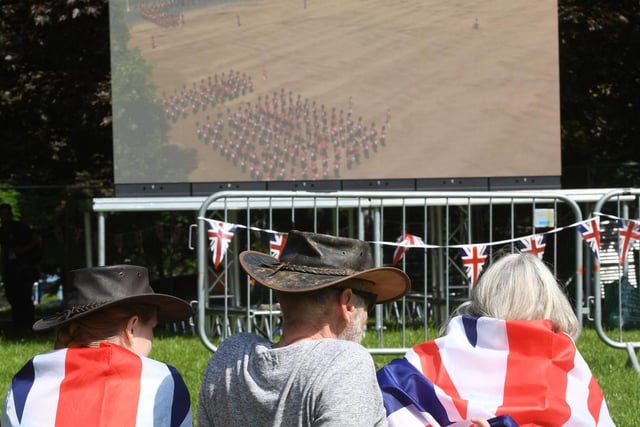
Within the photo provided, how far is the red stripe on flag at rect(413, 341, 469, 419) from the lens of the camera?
10.6 ft

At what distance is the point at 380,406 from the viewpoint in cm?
263

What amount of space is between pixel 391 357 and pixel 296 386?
6.12 meters

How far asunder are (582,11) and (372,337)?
29.1 feet

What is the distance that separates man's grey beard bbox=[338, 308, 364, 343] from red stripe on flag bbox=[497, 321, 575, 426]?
0.62m

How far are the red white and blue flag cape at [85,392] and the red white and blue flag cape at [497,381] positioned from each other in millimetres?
737

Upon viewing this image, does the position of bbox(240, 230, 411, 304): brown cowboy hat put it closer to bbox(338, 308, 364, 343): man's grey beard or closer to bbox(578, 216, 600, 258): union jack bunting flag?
bbox(338, 308, 364, 343): man's grey beard

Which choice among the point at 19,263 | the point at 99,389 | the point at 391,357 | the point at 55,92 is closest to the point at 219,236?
the point at 391,357

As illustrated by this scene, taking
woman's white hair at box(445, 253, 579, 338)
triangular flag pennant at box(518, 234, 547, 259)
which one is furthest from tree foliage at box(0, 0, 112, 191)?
woman's white hair at box(445, 253, 579, 338)

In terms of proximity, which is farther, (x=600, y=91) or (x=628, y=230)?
(x=600, y=91)

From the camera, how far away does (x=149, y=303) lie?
3.24m

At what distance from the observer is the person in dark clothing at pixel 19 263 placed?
13.9m

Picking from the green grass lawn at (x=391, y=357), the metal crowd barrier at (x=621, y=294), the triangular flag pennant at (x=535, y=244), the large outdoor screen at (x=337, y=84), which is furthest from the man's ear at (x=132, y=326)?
the large outdoor screen at (x=337, y=84)

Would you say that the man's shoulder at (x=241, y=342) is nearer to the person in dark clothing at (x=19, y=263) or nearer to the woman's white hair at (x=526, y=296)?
the woman's white hair at (x=526, y=296)

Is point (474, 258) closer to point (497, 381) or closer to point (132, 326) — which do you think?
point (497, 381)
